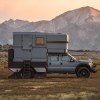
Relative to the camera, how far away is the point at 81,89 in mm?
27234

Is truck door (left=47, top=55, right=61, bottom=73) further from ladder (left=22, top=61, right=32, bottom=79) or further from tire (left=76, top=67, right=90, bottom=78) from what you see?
tire (left=76, top=67, right=90, bottom=78)

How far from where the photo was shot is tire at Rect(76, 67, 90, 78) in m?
38.7

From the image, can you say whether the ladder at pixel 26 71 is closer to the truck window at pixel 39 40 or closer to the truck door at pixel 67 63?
the truck window at pixel 39 40

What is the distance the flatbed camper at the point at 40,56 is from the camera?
37531mm

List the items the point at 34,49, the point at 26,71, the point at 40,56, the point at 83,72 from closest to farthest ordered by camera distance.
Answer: the point at 34,49 → the point at 40,56 → the point at 26,71 → the point at 83,72

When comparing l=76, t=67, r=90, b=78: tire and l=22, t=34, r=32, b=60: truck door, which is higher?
l=22, t=34, r=32, b=60: truck door

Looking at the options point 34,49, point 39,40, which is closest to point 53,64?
point 34,49

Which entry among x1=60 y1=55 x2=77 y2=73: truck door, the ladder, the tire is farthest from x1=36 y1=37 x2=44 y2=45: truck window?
the tire

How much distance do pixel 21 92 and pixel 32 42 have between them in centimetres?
1258

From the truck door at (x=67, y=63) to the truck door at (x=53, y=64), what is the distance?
429 millimetres

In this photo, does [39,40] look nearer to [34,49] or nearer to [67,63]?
[34,49]

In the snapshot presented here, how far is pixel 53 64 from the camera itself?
126 ft

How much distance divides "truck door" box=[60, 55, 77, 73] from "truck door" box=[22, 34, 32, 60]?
9.40 ft

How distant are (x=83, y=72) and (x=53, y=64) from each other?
2749 millimetres
